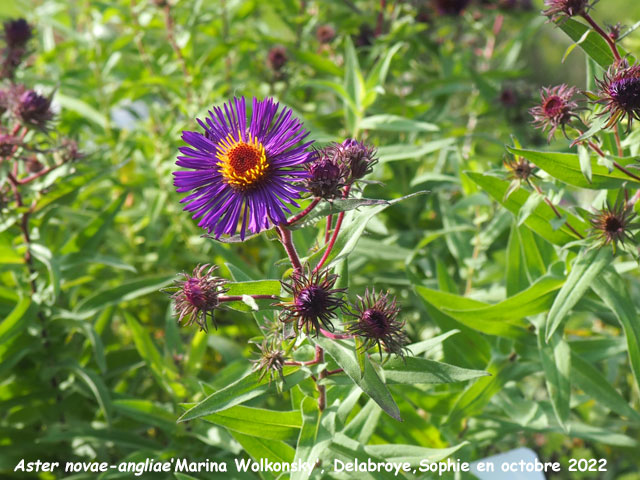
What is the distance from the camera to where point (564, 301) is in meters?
0.81

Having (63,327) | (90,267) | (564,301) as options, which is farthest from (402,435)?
(90,267)

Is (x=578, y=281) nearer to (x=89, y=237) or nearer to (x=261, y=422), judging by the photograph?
(x=261, y=422)

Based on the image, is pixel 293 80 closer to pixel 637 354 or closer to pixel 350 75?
pixel 350 75

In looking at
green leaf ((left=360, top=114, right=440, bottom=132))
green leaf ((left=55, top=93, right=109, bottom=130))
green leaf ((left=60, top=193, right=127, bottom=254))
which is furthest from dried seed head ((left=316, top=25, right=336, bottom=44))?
green leaf ((left=60, top=193, right=127, bottom=254))

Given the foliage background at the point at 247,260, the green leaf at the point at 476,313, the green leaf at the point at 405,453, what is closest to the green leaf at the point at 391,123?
the foliage background at the point at 247,260

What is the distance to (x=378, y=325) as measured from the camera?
2.06 ft

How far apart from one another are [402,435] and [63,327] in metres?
0.63

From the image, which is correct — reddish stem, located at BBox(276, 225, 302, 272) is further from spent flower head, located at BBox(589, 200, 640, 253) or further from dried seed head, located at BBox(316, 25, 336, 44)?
dried seed head, located at BBox(316, 25, 336, 44)

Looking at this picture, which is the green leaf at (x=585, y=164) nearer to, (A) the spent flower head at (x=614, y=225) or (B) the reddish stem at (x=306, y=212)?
(A) the spent flower head at (x=614, y=225)

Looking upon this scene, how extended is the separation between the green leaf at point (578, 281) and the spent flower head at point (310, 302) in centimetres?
33

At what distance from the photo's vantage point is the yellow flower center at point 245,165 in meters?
0.64

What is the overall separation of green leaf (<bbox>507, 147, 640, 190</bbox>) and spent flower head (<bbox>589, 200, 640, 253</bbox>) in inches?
1.2

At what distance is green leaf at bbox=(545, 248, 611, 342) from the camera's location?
800mm

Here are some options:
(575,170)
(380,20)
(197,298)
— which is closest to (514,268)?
(575,170)
